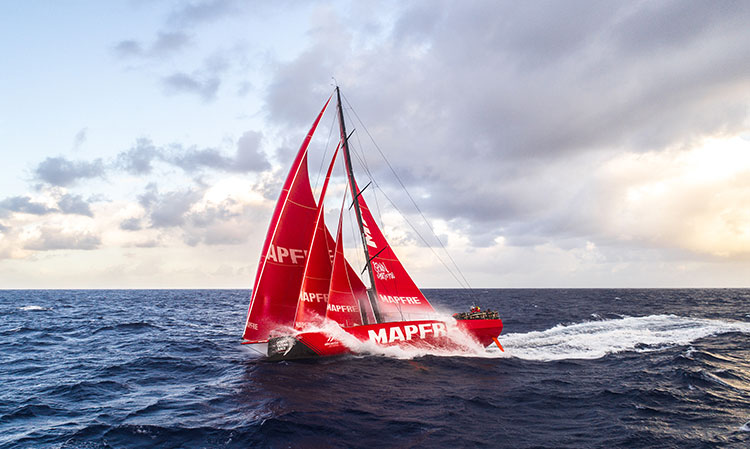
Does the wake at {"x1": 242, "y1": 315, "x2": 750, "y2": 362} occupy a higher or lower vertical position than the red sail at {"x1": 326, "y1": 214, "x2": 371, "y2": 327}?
lower

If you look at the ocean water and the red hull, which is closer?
the ocean water

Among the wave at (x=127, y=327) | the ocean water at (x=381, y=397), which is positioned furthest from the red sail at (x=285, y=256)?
the wave at (x=127, y=327)

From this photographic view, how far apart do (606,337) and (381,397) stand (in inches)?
670

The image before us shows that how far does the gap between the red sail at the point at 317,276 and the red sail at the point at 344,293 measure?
1.67 feet

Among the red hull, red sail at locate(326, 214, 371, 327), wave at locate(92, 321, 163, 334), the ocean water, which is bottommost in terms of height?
wave at locate(92, 321, 163, 334)

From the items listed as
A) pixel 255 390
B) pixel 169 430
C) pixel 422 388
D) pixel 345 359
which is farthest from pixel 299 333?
pixel 169 430

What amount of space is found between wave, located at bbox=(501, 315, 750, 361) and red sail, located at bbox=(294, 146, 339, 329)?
8.68 meters

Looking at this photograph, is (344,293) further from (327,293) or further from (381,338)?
(381,338)

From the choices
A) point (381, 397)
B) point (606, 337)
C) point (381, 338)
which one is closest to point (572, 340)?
point (606, 337)

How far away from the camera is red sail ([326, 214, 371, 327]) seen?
16.4m

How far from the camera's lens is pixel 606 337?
22.1m

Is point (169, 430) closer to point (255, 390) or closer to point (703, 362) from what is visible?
point (255, 390)

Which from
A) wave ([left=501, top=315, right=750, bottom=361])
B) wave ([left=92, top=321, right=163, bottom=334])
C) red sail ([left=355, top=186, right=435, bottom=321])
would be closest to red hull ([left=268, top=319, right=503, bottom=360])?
red sail ([left=355, top=186, right=435, bottom=321])

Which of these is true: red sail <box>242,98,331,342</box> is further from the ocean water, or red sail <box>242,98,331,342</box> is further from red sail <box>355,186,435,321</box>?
red sail <box>355,186,435,321</box>
